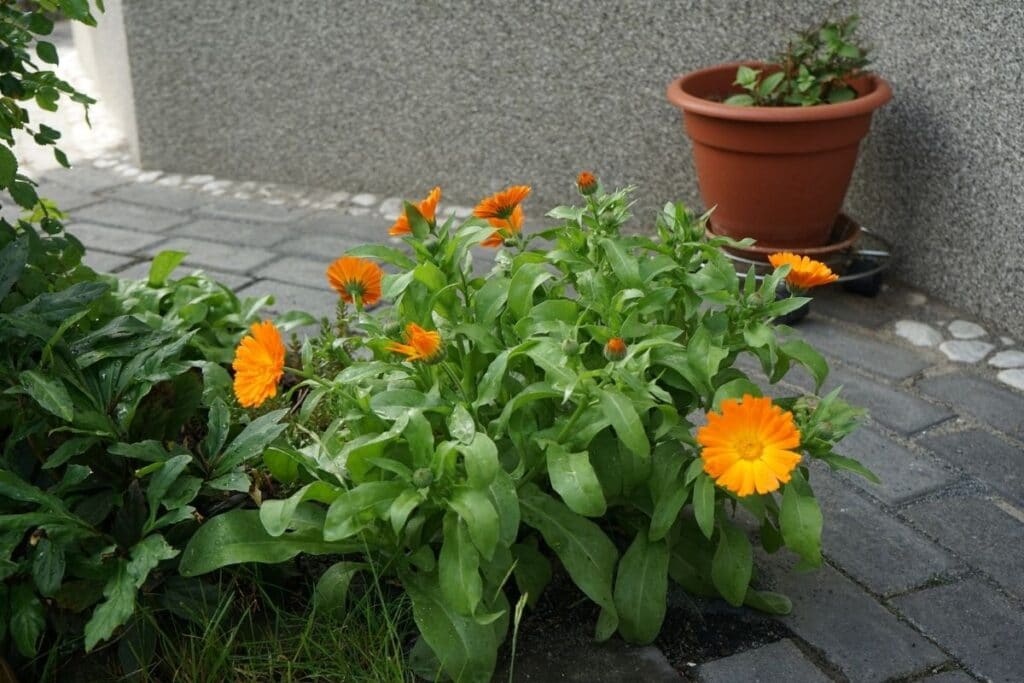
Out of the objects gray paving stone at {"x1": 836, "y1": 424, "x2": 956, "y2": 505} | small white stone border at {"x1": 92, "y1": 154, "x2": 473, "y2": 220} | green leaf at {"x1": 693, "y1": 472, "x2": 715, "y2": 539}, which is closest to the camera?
green leaf at {"x1": 693, "y1": 472, "x2": 715, "y2": 539}

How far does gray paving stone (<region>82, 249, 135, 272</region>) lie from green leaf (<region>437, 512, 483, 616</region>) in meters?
2.28

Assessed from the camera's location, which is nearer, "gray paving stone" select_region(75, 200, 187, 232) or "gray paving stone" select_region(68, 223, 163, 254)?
"gray paving stone" select_region(68, 223, 163, 254)

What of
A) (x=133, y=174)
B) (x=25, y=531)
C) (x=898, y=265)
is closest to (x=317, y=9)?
(x=133, y=174)

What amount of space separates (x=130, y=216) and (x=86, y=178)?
0.66 metres

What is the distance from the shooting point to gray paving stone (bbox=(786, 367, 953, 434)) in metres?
2.60

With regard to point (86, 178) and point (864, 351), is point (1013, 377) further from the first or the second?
point (86, 178)

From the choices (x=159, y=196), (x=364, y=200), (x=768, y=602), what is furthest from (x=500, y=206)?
(x=159, y=196)

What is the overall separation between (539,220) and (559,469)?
2.49 meters

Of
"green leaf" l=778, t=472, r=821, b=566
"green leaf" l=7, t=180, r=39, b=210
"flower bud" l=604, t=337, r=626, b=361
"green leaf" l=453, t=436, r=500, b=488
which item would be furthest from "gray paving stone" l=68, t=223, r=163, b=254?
"green leaf" l=778, t=472, r=821, b=566

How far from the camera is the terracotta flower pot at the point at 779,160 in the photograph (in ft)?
10.1

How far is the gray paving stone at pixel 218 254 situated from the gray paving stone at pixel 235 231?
6 centimetres

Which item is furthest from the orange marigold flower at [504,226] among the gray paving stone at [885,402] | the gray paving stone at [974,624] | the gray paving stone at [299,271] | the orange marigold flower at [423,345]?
the gray paving stone at [299,271]

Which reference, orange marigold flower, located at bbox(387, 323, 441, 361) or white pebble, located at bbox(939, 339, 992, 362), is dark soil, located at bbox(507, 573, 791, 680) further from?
white pebble, located at bbox(939, 339, 992, 362)

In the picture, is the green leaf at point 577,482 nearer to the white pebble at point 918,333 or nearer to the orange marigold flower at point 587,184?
the orange marigold flower at point 587,184
